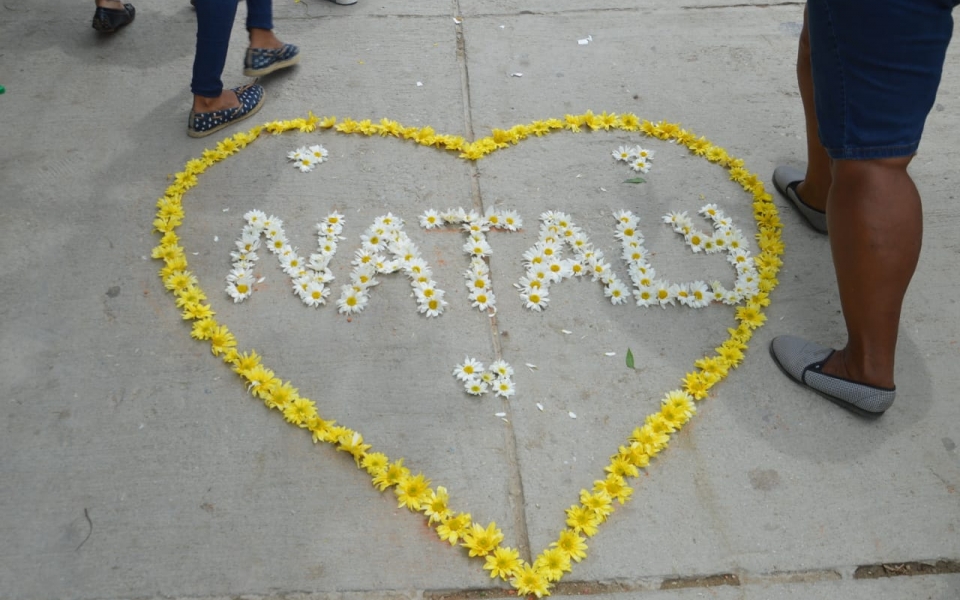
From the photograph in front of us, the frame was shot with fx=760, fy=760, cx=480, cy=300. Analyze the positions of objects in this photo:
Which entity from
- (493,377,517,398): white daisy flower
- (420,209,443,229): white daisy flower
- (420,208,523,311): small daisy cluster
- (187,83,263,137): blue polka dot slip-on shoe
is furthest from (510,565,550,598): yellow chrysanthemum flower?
(187,83,263,137): blue polka dot slip-on shoe

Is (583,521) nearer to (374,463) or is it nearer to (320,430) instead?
(374,463)

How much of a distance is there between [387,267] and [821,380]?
164 centimetres

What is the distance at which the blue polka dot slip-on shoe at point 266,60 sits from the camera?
12.4 feet

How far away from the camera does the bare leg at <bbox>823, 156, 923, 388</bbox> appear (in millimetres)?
Result: 2395

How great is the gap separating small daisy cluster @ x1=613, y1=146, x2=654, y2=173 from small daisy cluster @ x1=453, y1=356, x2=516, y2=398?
130 cm

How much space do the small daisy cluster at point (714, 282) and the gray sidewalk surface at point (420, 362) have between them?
0.22 feet

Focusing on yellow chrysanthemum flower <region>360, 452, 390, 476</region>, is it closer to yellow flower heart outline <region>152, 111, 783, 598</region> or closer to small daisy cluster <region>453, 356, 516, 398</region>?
yellow flower heart outline <region>152, 111, 783, 598</region>

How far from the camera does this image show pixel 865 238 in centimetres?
243

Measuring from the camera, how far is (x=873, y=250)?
2.43 meters

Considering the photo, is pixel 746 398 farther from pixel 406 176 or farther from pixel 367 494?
pixel 406 176

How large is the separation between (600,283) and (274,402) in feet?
4.34

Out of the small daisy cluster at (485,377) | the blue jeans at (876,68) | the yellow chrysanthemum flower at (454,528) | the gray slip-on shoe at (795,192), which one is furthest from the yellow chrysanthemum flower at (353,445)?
the gray slip-on shoe at (795,192)

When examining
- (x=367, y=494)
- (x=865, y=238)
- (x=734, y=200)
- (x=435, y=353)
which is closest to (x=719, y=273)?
(x=734, y=200)

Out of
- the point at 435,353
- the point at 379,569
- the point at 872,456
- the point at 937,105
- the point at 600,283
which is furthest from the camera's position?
the point at 937,105
